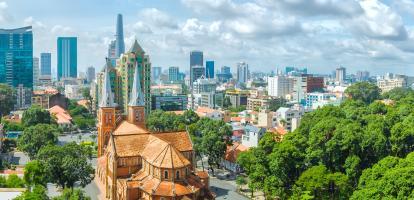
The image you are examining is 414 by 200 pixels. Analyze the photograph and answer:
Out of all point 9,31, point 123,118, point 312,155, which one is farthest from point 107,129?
point 9,31

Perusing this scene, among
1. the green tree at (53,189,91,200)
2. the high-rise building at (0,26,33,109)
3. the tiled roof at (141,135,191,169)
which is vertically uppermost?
the high-rise building at (0,26,33,109)

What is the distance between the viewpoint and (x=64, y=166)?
4425 cm

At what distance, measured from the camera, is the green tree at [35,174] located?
4353cm

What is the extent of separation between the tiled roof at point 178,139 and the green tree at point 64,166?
8.14 metres

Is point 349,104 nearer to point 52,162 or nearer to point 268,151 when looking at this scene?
point 268,151

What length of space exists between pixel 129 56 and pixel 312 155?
196 feet

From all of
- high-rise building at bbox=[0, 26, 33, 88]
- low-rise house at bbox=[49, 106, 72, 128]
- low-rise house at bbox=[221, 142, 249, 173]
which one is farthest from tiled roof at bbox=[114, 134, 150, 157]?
high-rise building at bbox=[0, 26, 33, 88]

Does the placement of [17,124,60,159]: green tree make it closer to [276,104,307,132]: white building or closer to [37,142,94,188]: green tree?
[37,142,94,188]: green tree

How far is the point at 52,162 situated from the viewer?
44.5 metres

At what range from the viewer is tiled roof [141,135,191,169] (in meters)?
39.3

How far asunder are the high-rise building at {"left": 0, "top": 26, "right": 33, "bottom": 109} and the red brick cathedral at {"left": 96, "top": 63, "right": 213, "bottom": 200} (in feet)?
349

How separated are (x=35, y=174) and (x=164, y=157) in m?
13.6

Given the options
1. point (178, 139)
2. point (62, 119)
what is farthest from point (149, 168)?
point (62, 119)

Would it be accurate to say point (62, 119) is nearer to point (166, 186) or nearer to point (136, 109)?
point (136, 109)
